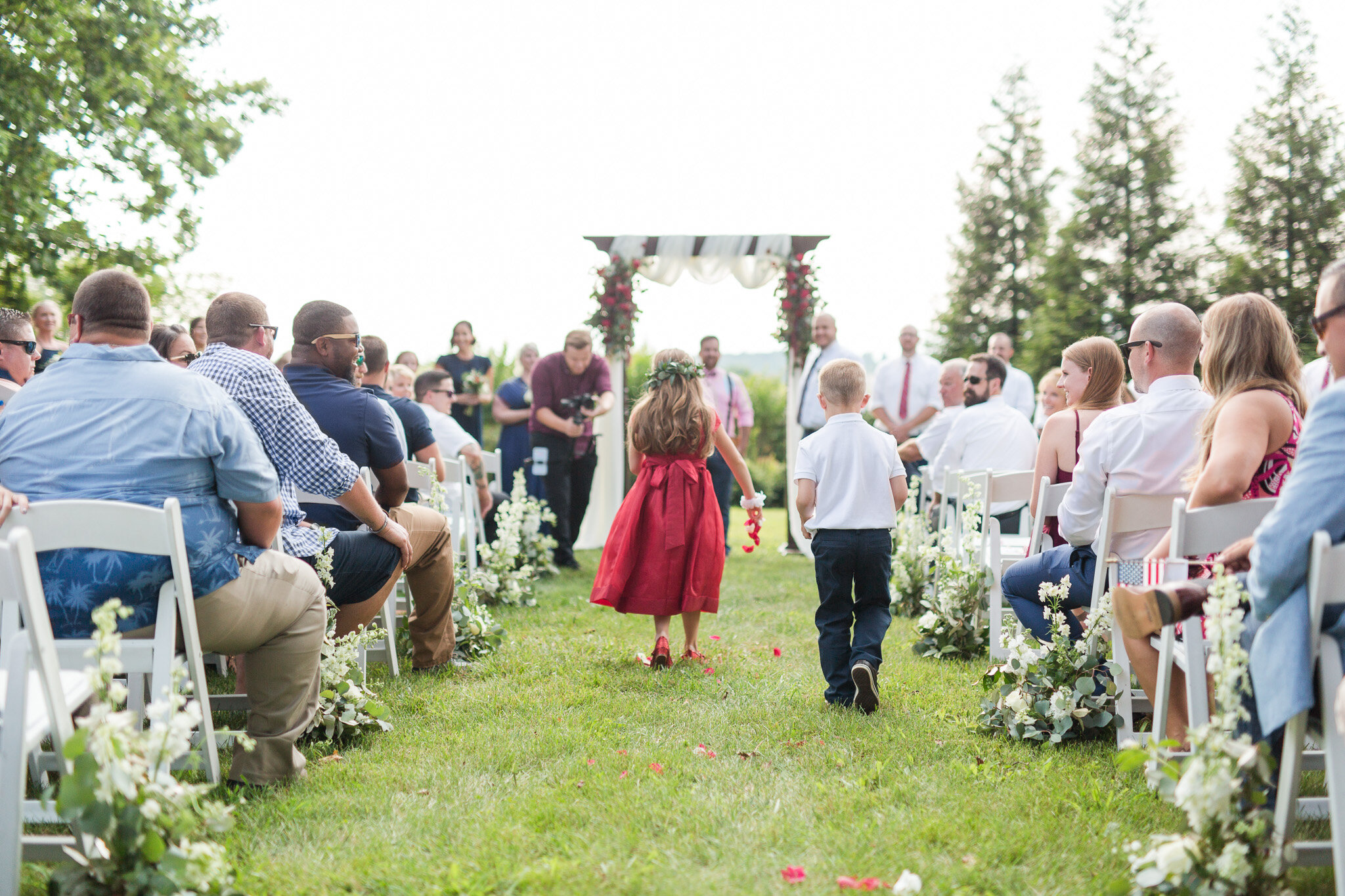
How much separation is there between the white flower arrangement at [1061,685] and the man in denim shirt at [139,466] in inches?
106

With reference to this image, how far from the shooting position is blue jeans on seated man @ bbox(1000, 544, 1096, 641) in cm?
394

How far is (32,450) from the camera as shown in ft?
9.40

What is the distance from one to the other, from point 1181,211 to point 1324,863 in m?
22.7

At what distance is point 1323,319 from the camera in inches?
96.0

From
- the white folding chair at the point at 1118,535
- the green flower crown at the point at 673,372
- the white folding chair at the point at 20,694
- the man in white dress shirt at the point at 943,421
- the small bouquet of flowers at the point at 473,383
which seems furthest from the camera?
the small bouquet of flowers at the point at 473,383

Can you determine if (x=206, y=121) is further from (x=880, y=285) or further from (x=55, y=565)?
(x=55, y=565)

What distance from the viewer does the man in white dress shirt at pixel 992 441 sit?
678cm

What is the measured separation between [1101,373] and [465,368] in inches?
267

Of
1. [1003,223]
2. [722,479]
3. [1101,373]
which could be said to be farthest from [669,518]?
[1003,223]

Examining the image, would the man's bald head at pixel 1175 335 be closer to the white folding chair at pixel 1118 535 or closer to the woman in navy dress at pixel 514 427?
the white folding chair at pixel 1118 535

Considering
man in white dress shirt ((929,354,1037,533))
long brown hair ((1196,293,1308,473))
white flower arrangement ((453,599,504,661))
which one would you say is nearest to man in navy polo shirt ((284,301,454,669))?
white flower arrangement ((453,599,504,661))

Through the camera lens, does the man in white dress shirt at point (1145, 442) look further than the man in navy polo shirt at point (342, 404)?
No

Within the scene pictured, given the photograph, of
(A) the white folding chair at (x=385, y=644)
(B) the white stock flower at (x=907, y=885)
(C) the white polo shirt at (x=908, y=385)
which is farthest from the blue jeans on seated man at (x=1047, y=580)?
(C) the white polo shirt at (x=908, y=385)

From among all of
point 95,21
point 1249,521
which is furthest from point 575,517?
point 95,21
